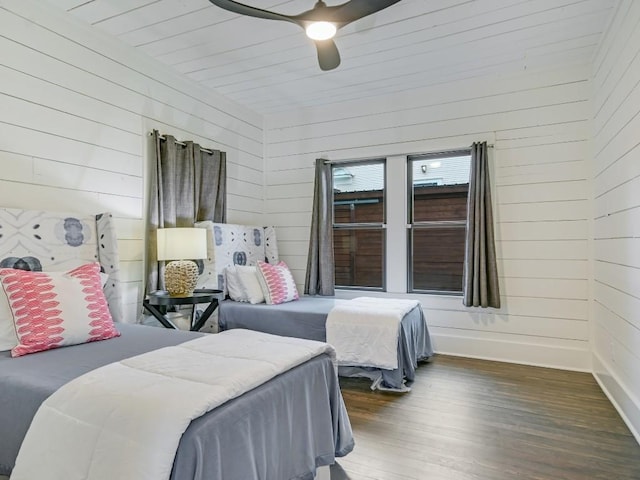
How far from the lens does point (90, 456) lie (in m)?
1.19

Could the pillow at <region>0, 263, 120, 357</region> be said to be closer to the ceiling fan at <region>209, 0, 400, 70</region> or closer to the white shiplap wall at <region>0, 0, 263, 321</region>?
the white shiplap wall at <region>0, 0, 263, 321</region>

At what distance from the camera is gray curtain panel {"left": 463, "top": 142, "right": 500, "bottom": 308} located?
12.0 ft

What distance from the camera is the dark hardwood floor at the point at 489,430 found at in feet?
6.51

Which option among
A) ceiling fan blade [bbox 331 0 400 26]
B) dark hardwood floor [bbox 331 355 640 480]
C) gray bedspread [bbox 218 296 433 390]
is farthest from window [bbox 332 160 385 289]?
ceiling fan blade [bbox 331 0 400 26]

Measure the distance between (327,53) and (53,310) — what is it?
2165mm

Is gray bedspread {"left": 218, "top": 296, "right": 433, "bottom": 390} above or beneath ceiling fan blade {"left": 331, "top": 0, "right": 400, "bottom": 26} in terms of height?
beneath

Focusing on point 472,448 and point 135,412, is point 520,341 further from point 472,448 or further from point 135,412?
point 135,412

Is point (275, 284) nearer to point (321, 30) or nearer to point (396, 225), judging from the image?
point (396, 225)

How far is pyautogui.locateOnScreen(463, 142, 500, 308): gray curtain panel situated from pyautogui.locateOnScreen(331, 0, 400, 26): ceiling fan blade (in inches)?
79.9

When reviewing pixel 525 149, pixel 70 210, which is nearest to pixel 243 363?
pixel 70 210

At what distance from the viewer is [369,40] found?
3.12m

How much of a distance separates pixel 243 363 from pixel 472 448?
1.45 meters

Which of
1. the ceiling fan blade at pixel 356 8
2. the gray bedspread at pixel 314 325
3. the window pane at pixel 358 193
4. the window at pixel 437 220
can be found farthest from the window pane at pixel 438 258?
the ceiling fan blade at pixel 356 8

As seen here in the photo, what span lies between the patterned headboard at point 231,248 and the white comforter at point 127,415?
7.21 ft
